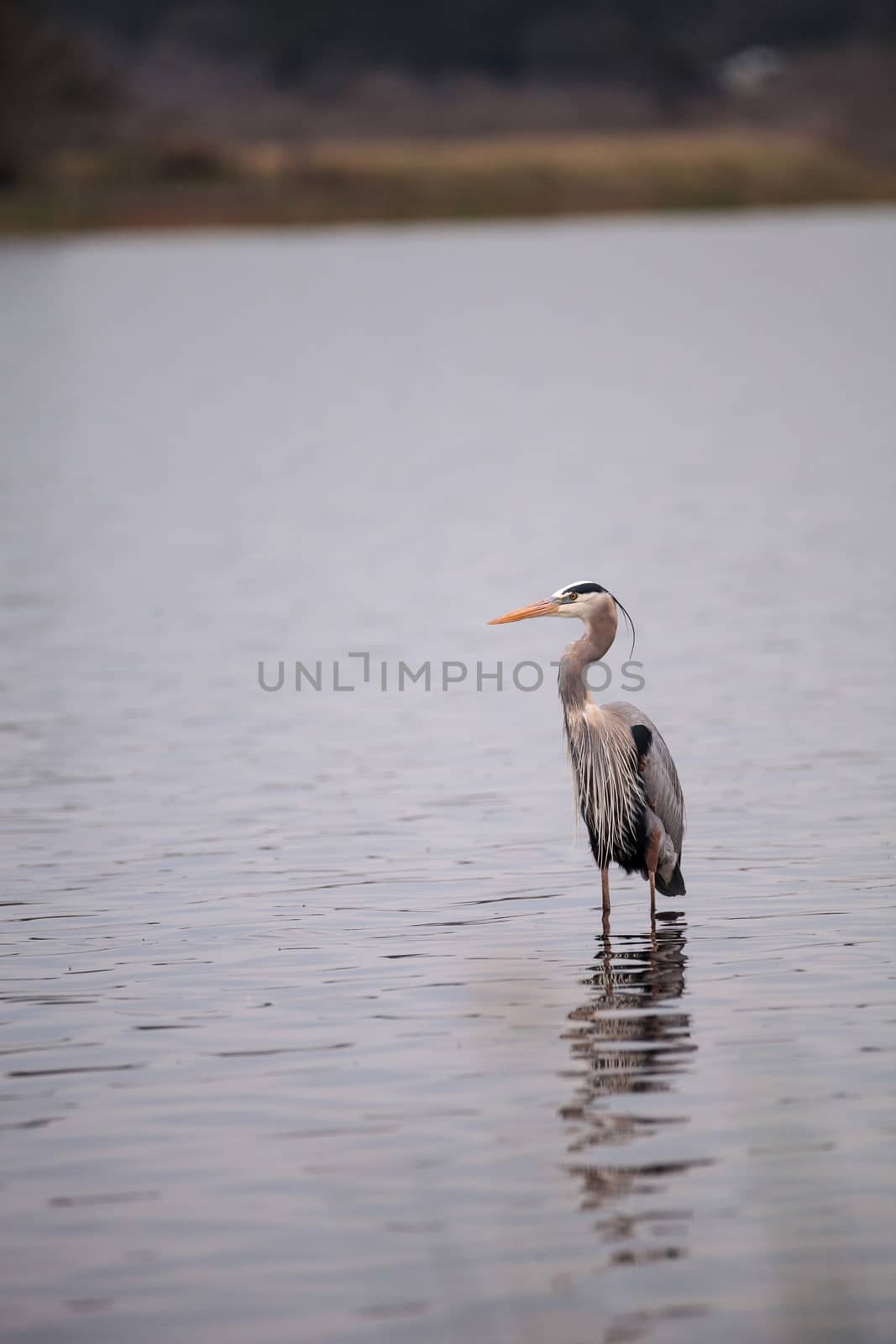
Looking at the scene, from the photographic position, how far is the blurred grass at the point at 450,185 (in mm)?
78375

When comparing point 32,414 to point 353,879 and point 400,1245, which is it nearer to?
point 353,879

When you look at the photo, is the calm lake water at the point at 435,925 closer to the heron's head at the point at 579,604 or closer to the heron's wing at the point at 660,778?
the heron's wing at the point at 660,778

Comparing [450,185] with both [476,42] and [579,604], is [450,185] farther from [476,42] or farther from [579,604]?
[476,42]

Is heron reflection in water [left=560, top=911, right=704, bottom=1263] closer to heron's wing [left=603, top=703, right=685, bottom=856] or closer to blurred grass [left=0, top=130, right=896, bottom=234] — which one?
heron's wing [left=603, top=703, right=685, bottom=856]

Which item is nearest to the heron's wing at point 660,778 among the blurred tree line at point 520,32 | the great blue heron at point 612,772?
the great blue heron at point 612,772

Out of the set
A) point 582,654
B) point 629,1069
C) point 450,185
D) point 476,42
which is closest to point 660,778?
point 582,654

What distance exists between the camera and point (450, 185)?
78.9 m

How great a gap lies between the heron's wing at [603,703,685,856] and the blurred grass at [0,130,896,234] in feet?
221

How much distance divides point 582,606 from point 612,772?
82 centimetres

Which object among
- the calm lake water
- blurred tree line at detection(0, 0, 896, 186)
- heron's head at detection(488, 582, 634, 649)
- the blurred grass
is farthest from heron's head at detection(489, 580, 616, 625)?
blurred tree line at detection(0, 0, 896, 186)

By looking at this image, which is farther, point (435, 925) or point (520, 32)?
point (520, 32)

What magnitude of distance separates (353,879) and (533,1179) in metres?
4.36

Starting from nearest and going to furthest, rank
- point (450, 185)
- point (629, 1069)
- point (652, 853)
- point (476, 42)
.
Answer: point (629, 1069)
point (652, 853)
point (450, 185)
point (476, 42)

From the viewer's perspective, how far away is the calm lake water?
736 centimetres
